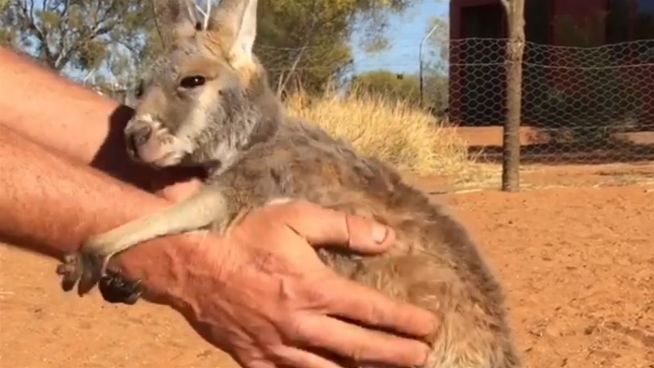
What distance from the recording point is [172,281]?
2580 millimetres

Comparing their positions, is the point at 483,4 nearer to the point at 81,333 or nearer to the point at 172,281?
the point at 81,333

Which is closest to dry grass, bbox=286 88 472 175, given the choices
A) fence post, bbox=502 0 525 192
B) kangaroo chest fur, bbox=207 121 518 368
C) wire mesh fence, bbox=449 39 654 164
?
wire mesh fence, bbox=449 39 654 164

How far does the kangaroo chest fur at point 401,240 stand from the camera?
284 cm

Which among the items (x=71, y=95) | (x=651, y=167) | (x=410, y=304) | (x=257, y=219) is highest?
(x=71, y=95)

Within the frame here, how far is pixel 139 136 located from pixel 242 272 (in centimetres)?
61

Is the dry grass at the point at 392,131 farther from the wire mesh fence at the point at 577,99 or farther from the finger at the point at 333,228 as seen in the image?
the finger at the point at 333,228

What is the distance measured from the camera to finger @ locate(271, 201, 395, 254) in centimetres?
261

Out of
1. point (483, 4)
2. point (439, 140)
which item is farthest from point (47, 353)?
point (483, 4)

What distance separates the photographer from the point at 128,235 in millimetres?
2645

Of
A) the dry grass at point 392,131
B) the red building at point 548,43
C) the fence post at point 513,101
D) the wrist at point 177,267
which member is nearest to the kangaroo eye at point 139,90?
the wrist at point 177,267

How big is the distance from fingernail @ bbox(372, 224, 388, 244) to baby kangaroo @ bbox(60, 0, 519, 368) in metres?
0.07

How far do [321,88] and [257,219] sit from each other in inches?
609

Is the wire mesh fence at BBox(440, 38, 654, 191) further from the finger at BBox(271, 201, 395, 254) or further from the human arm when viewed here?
the human arm

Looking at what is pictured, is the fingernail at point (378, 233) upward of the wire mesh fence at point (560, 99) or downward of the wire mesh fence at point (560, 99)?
upward
